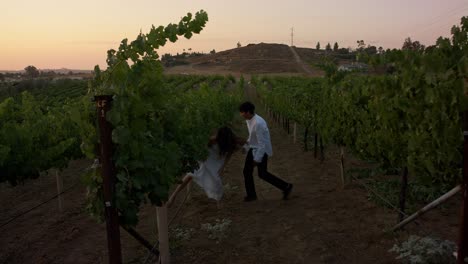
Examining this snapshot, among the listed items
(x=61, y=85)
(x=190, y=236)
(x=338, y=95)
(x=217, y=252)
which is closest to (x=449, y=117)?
(x=217, y=252)

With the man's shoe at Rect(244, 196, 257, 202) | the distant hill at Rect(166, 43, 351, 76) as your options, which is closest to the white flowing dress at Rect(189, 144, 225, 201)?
the man's shoe at Rect(244, 196, 257, 202)

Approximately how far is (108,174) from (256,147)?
4045 mm

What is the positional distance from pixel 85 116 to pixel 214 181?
3451 mm

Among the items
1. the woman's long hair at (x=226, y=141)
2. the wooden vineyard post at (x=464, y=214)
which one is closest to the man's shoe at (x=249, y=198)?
the woman's long hair at (x=226, y=141)

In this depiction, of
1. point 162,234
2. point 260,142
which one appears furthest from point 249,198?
point 162,234

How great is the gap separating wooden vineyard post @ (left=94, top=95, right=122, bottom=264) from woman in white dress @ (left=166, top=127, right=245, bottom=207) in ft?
10.5

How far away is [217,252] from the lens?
560cm

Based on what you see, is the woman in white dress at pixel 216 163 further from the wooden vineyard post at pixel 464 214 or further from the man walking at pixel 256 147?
the wooden vineyard post at pixel 464 214

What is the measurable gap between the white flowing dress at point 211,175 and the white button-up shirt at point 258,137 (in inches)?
25.7

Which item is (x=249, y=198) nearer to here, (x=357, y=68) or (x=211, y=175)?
(x=211, y=175)

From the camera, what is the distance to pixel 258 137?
7.35 m

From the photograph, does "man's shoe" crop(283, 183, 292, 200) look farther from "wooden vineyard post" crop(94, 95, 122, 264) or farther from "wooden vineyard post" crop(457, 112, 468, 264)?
"wooden vineyard post" crop(94, 95, 122, 264)

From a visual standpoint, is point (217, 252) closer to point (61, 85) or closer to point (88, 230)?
point (88, 230)

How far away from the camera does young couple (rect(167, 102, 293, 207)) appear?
22.7 feet
